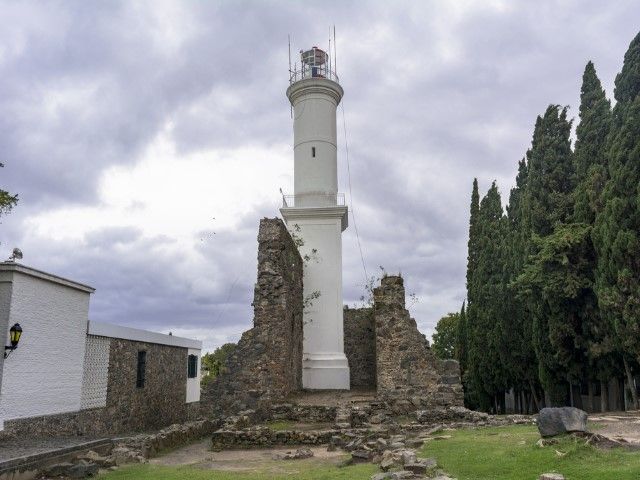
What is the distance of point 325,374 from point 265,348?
14.3 ft

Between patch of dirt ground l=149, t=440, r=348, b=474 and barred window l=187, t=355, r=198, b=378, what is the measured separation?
1074 centimetres

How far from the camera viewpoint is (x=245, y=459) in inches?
379

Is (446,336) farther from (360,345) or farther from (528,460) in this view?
(528,460)

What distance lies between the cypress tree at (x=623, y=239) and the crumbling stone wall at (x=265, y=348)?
8.27 meters

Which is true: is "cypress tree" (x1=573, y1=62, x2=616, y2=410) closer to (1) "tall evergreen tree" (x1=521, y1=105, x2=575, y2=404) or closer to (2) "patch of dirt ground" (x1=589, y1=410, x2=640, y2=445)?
(1) "tall evergreen tree" (x1=521, y1=105, x2=575, y2=404)

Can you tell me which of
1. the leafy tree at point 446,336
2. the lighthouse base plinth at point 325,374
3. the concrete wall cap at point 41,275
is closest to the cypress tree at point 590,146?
the lighthouse base plinth at point 325,374

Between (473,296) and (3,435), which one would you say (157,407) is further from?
(473,296)

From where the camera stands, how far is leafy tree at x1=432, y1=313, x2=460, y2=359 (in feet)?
130

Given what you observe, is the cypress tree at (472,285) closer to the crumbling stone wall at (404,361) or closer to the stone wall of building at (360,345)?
the stone wall of building at (360,345)

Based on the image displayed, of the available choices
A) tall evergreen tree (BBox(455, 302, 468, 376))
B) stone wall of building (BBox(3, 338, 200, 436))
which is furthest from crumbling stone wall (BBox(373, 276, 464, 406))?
tall evergreen tree (BBox(455, 302, 468, 376))

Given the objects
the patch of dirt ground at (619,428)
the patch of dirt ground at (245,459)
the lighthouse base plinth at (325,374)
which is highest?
the lighthouse base plinth at (325,374)

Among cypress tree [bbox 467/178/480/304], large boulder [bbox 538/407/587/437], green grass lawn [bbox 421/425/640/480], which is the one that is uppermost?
cypress tree [bbox 467/178/480/304]

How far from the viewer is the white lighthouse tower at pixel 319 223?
60.7 feet

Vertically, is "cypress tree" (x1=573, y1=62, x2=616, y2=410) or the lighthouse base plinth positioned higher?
"cypress tree" (x1=573, y1=62, x2=616, y2=410)
